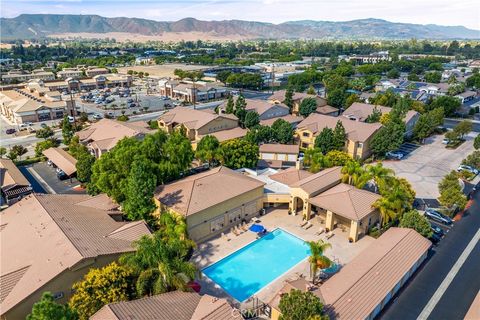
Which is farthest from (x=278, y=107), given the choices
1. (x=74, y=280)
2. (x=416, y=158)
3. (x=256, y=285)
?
(x=74, y=280)

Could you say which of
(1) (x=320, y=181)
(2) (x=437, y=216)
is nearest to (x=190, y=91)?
(1) (x=320, y=181)

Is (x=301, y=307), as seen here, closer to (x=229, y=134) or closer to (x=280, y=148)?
(x=280, y=148)

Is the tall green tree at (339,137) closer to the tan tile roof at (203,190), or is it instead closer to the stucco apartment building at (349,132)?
the stucco apartment building at (349,132)

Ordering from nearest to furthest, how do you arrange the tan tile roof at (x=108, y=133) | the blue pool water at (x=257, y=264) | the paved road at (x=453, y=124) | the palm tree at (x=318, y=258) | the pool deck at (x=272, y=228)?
the palm tree at (x=318, y=258) → the pool deck at (x=272, y=228) → the blue pool water at (x=257, y=264) → the tan tile roof at (x=108, y=133) → the paved road at (x=453, y=124)

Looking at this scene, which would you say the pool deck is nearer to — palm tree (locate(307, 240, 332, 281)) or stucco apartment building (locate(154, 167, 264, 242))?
stucco apartment building (locate(154, 167, 264, 242))

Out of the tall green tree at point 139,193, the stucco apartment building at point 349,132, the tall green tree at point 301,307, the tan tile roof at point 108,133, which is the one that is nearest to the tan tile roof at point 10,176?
the tan tile roof at point 108,133

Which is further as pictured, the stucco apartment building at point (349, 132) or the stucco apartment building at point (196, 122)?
the stucco apartment building at point (196, 122)

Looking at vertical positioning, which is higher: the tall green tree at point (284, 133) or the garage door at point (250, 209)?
the tall green tree at point (284, 133)
